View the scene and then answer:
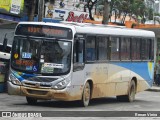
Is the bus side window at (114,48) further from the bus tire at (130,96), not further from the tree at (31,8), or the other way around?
the tree at (31,8)

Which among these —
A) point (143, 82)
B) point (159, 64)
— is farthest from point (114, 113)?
point (159, 64)

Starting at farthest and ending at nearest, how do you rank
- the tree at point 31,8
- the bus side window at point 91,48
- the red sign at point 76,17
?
the red sign at point 76,17 < the tree at point 31,8 < the bus side window at point 91,48

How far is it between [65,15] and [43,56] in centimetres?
2387

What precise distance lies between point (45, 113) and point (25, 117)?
133 centimetres

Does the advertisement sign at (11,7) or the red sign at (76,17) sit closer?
the advertisement sign at (11,7)

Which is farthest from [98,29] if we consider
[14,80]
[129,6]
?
[129,6]

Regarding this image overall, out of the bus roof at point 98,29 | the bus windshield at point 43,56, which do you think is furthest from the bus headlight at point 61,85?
the bus roof at point 98,29

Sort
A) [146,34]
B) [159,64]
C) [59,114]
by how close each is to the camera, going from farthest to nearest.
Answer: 1. [159,64]
2. [146,34]
3. [59,114]

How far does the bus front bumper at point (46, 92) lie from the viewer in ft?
51.6

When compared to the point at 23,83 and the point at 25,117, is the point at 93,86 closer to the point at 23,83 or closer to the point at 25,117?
the point at 23,83

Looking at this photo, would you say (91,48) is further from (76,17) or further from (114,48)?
(76,17)

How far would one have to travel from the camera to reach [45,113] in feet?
46.8

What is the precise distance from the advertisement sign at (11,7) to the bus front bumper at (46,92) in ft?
39.0

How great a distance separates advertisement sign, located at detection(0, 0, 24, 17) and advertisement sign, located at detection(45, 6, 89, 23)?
802 cm
